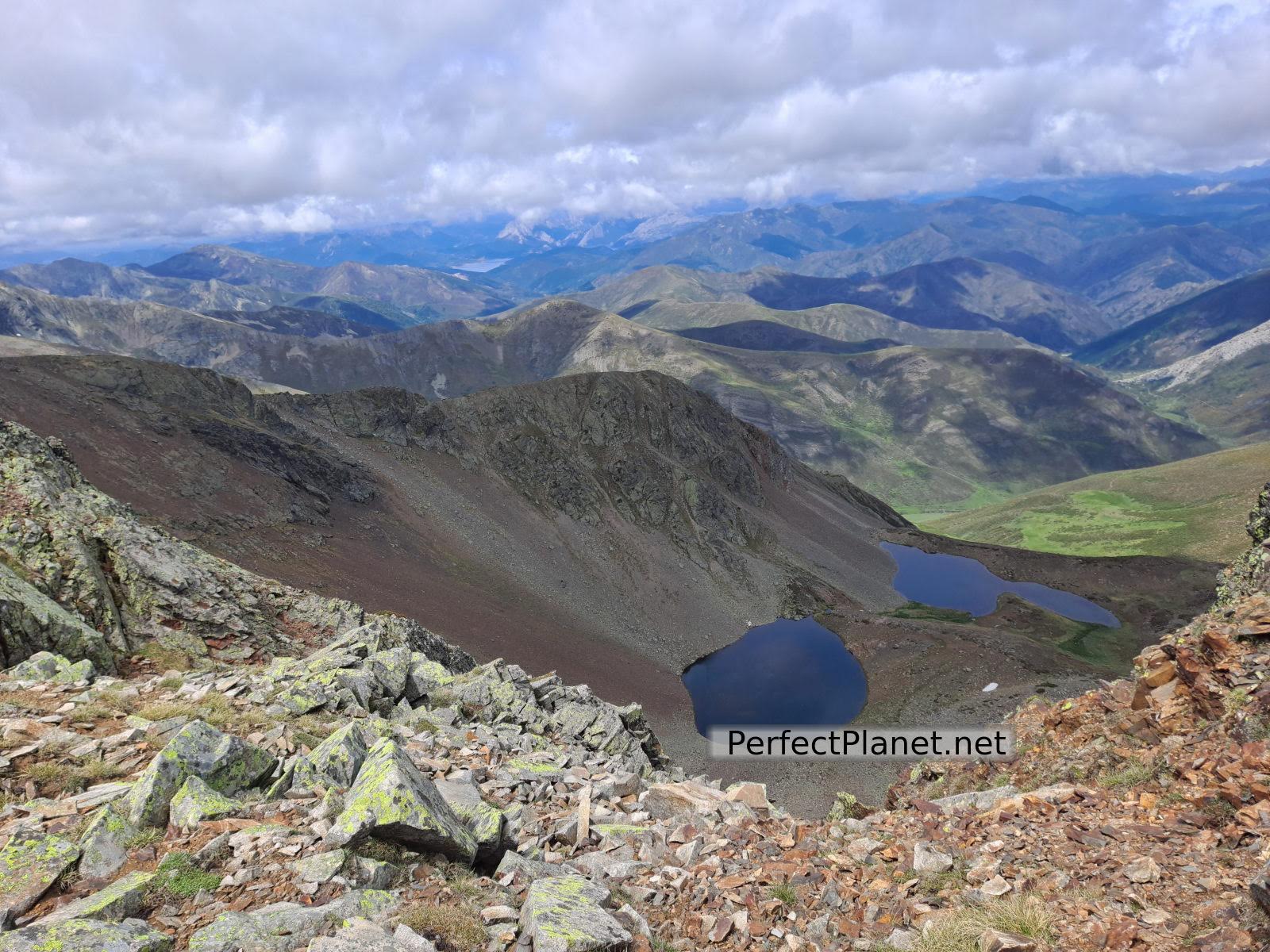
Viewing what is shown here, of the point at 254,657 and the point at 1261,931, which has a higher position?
the point at 1261,931

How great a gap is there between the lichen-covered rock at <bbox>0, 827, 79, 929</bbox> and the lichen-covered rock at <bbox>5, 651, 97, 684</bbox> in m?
9.85

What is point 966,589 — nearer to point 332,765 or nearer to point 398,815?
point 332,765

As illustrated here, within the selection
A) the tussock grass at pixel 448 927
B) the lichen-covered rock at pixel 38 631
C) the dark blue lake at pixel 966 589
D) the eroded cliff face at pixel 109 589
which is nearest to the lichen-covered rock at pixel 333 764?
the tussock grass at pixel 448 927

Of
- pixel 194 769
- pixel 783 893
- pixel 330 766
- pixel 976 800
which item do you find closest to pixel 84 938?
pixel 194 769

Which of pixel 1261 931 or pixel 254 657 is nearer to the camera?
pixel 1261 931

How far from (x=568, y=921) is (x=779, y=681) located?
89394 mm

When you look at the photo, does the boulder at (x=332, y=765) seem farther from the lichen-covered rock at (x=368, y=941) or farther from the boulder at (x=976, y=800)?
the boulder at (x=976, y=800)

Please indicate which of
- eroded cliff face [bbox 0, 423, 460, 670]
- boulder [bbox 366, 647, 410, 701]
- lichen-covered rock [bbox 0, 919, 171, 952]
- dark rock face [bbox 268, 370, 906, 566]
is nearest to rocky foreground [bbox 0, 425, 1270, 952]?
lichen-covered rock [bbox 0, 919, 171, 952]

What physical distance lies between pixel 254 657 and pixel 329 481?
227 ft

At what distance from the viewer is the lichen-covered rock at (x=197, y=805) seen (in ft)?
36.6

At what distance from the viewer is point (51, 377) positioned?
8175 cm

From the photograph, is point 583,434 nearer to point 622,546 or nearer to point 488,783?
point 622,546

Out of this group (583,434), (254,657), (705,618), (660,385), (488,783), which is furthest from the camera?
(660,385)

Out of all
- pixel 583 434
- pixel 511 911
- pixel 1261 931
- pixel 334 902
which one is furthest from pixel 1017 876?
pixel 583 434
